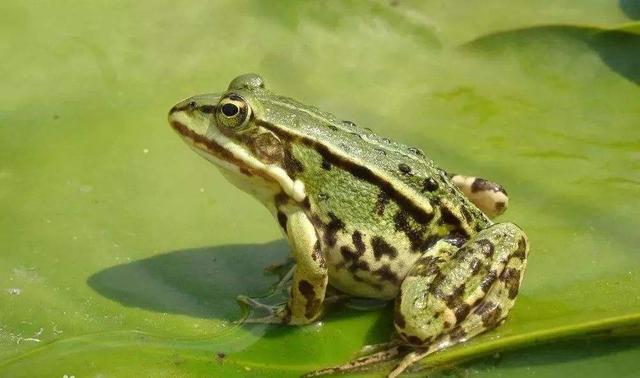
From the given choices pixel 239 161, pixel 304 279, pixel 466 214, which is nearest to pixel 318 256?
pixel 304 279

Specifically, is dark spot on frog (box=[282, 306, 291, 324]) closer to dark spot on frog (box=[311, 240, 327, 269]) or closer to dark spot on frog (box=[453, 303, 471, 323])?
dark spot on frog (box=[311, 240, 327, 269])

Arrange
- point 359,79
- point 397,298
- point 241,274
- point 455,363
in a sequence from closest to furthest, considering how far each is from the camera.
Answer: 1. point 455,363
2. point 397,298
3. point 241,274
4. point 359,79

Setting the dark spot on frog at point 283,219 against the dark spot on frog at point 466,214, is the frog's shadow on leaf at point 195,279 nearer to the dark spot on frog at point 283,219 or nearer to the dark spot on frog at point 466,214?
the dark spot on frog at point 283,219

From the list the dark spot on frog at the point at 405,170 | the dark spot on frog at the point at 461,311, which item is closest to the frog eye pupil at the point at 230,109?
the dark spot on frog at the point at 405,170

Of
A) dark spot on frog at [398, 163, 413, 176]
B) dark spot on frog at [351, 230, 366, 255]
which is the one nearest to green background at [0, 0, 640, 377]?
dark spot on frog at [351, 230, 366, 255]

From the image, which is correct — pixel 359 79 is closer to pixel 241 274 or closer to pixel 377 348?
pixel 241 274

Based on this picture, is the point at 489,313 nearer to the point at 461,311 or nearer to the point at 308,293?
the point at 461,311

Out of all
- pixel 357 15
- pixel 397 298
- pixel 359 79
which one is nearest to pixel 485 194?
pixel 397 298
